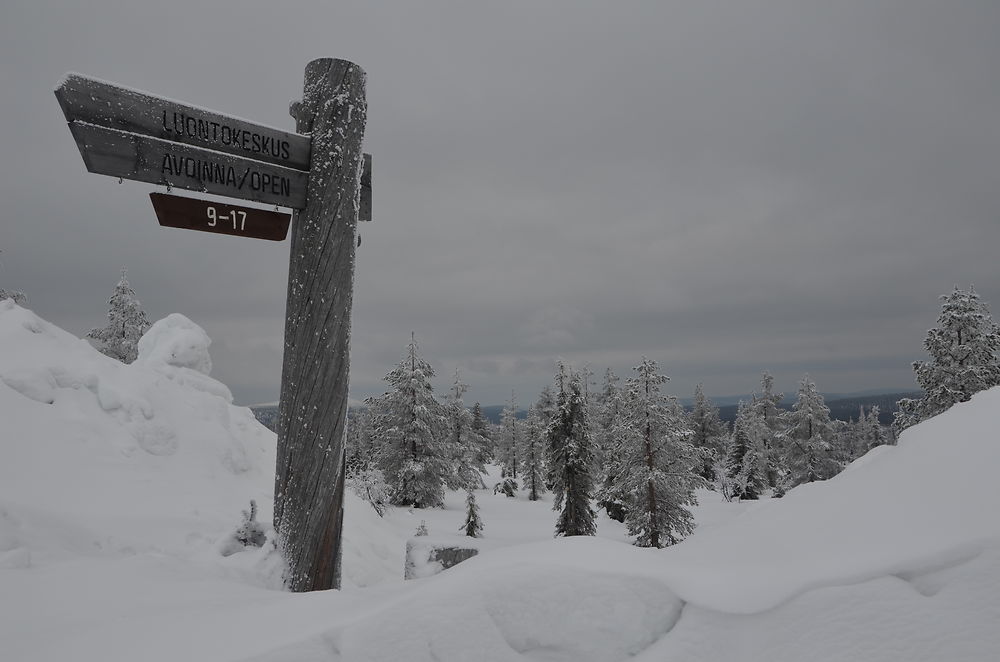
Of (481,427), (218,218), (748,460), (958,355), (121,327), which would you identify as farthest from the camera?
(481,427)

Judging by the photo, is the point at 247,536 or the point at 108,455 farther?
the point at 108,455

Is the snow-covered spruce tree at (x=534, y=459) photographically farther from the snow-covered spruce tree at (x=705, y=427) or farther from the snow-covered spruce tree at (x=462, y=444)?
the snow-covered spruce tree at (x=705, y=427)

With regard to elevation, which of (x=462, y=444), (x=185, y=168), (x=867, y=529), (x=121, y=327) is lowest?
(x=462, y=444)

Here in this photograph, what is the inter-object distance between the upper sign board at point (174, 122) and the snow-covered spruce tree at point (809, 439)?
37.6m

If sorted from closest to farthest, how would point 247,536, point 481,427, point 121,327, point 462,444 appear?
point 247,536
point 121,327
point 462,444
point 481,427

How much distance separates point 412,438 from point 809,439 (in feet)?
85.0

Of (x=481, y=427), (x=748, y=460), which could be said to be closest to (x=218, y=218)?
(x=748, y=460)

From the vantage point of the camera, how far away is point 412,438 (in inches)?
1126

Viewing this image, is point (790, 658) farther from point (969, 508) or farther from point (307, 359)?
point (307, 359)

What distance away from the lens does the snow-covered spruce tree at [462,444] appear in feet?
113

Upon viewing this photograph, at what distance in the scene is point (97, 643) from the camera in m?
1.85

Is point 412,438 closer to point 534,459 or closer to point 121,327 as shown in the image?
point 534,459

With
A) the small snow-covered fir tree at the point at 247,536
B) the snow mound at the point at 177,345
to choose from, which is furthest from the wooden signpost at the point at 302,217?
the snow mound at the point at 177,345

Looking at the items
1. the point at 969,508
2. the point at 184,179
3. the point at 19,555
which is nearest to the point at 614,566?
the point at 969,508
